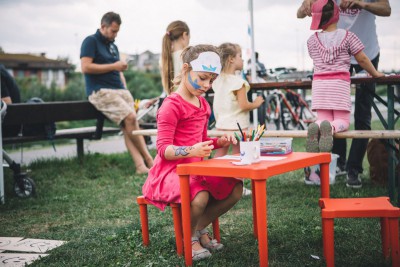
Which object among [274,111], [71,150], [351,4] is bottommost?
[71,150]

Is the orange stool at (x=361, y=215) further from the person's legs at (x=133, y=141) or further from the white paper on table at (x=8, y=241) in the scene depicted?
the person's legs at (x=133, y=141)

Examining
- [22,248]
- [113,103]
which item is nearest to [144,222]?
[22,248]

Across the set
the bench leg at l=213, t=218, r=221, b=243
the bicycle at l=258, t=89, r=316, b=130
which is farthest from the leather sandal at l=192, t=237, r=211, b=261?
the bicycle at l=258, t=89, r=316, b=130

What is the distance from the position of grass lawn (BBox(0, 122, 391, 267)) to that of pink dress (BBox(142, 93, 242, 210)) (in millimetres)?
393

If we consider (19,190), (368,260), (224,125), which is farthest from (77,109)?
(368,260)

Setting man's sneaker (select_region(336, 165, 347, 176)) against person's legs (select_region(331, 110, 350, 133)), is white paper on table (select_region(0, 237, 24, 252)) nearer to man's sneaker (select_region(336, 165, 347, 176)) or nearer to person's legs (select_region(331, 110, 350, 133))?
person's legs (select_region(331, 110, 350, 133))

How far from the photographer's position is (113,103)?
709 centimetres

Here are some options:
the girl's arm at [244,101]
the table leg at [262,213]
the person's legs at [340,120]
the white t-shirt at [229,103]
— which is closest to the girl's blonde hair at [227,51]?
the white t-shirt at [229,103]

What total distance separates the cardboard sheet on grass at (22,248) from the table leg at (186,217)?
1.02 metres

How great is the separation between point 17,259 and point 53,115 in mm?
3344

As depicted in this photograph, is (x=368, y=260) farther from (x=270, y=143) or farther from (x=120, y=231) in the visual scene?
(x=120, y=231)

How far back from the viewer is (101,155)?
802cm

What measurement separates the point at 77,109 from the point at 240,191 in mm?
4075

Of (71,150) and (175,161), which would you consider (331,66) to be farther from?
(71,150)
